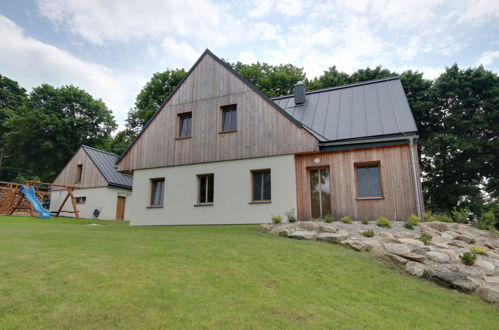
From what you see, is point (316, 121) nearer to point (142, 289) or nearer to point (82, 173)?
point (142, 289)

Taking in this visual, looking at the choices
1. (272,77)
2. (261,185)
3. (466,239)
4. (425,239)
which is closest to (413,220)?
(466,239)

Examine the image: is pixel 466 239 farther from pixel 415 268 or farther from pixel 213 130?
pixel 213 130

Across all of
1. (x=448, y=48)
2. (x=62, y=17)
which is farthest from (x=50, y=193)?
(x=448, y=48)

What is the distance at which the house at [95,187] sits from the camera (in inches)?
987

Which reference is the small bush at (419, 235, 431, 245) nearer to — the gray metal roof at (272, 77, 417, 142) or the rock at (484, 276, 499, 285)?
the rock at (484, 276, 499, 285)

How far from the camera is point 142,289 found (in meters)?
4.03

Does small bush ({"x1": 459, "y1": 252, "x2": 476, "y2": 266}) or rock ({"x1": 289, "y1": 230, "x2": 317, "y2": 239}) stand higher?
rock ({"x1": 289, "y1": 230, "x2": 317, "y2": 239})

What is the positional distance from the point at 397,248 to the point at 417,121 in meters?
17.1

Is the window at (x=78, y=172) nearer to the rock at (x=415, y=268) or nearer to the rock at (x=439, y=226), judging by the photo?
the rock at (x=439, y=226)

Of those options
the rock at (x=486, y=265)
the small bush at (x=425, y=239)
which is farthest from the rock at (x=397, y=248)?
the rock at (x=486, y=265)

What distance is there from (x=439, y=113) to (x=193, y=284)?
72.2ft

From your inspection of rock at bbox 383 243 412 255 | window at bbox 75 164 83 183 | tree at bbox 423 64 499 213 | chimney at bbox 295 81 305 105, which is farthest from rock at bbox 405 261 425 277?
window at bbox 75 164 83 183

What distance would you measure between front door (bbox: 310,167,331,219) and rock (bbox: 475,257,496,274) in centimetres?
546

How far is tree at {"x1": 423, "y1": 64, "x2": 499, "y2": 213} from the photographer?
1884 cm
